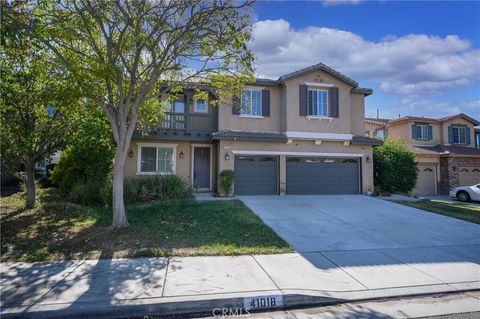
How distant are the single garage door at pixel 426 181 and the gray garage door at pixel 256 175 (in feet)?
41.3

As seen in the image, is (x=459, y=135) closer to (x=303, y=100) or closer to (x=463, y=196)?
(x=463, y=196)

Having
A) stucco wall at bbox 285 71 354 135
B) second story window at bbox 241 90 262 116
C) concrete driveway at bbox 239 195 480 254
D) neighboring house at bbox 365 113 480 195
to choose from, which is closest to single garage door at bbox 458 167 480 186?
neighboring house at bbox 365 113 480 195

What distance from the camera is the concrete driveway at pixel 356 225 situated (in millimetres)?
7887

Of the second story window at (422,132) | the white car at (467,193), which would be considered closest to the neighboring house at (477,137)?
the second story window at (422,132)

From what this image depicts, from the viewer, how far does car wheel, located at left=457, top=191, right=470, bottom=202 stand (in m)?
18.9

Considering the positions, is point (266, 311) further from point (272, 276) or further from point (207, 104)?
point (207, 104)

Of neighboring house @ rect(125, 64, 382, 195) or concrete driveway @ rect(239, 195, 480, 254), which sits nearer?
concrete driveway @ rect(239, 195, 480, 254)

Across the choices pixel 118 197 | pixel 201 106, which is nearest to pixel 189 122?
pixel 201 106

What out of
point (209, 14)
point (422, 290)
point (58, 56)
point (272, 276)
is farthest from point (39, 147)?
point (422, 290)

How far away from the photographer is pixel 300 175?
16.1 metres

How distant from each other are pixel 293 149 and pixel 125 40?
987cm

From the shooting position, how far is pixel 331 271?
19.3 feet

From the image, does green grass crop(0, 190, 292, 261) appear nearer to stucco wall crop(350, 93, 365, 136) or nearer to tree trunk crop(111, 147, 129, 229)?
tree trunk crop(111, 147, 129, 229)

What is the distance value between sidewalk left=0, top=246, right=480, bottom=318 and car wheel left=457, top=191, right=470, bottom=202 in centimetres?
1495
